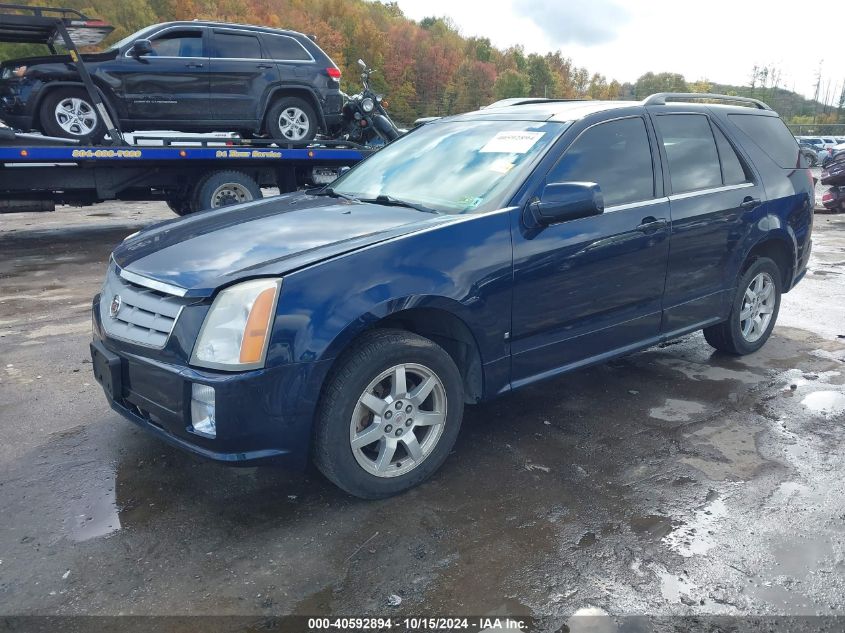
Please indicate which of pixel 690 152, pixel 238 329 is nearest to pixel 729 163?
pixel 690 152

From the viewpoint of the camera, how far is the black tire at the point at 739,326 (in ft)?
15.7

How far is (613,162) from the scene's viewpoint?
3865mm

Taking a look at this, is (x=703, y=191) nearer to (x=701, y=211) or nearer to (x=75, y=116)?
(x=701, y=211)

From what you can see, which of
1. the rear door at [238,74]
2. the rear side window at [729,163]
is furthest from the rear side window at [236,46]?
the rear side window at [729,163]

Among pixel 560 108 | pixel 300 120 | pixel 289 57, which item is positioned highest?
pixel 289 57

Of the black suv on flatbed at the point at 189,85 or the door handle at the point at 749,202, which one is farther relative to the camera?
the black suv on flatbed at the point at 189,85

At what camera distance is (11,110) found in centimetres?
864

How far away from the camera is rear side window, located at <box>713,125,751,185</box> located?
455cm

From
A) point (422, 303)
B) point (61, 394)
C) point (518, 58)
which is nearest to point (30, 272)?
point (61, 394)

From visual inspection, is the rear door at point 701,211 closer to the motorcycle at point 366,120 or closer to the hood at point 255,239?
the hood at point 255,239

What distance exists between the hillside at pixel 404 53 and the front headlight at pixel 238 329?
64455mm

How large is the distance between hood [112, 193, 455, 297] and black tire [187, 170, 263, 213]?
18.6 feet

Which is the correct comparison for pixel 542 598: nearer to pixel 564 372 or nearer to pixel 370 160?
pixel 564 372

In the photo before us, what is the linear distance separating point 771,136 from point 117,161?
734cm
